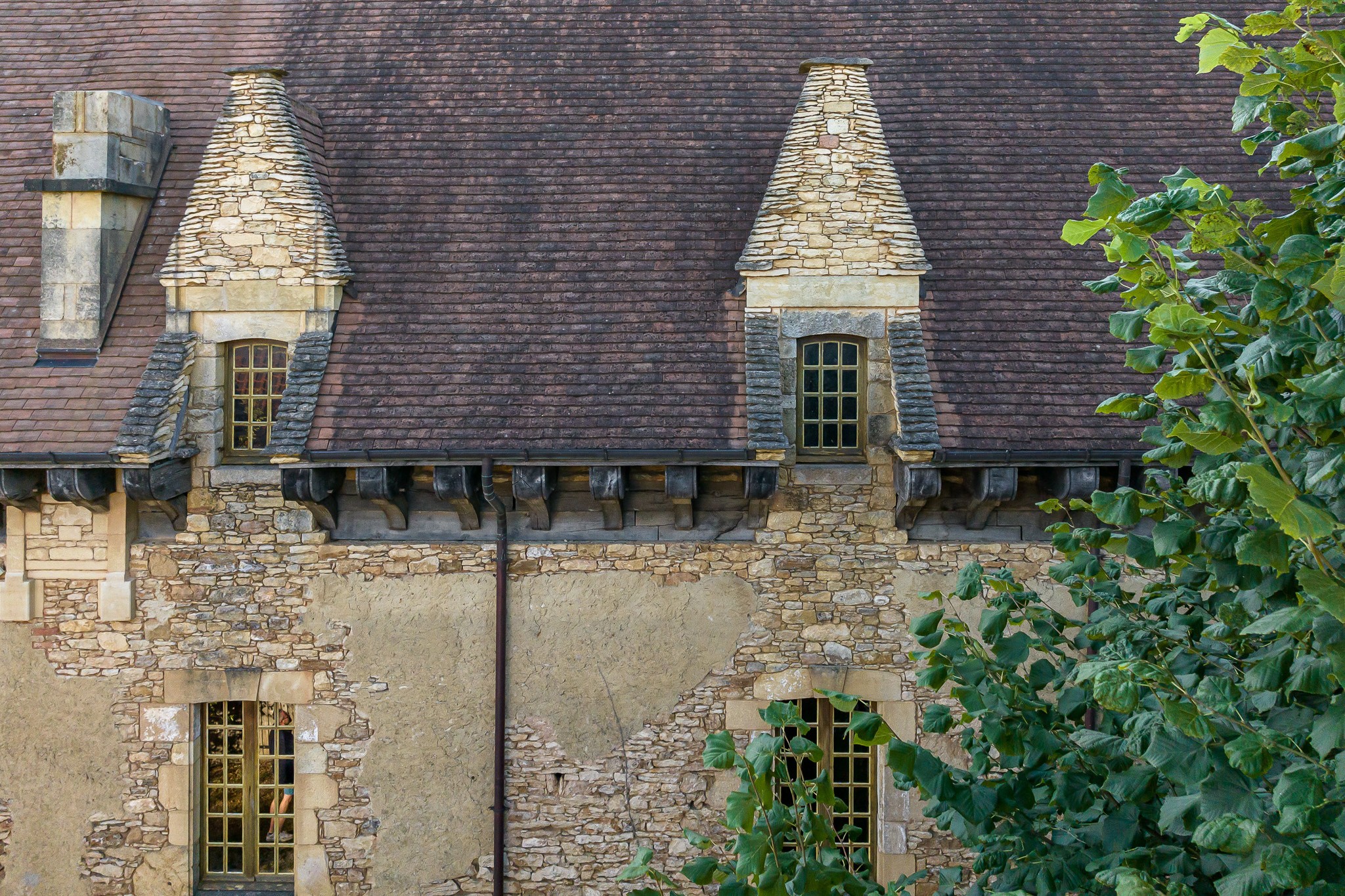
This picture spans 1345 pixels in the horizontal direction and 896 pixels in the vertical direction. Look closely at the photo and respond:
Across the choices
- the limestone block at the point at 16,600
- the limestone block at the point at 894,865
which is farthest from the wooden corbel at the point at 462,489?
the limestone block at the point at 894,865

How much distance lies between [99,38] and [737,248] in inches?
288

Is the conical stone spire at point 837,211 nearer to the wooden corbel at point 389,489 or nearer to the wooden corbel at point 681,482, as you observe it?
the wooden corbel at point 681,482

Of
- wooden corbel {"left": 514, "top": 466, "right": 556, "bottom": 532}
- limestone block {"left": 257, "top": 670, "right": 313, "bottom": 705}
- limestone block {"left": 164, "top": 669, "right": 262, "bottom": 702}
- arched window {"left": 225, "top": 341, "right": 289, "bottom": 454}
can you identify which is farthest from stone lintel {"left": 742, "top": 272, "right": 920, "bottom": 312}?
limestone block {"left": 164, "top": 669, "right": 262, "bottom": 702}

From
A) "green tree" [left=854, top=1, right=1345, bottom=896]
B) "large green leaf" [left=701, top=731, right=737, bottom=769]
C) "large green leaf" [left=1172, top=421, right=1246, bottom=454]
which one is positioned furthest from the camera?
"large green leaf" [left=701, top=731, right=737, bottom=769]

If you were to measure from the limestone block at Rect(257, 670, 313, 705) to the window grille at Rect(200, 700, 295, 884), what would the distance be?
20 cm

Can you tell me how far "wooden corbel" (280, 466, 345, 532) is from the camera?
9.27 meters

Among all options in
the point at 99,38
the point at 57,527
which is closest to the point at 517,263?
the point at 57,527

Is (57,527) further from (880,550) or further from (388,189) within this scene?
(880,550)

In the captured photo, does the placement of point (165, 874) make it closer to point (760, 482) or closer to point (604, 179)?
point (760, 482)

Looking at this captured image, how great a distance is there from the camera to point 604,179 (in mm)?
10711

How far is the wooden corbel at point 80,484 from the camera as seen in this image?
9305 mm

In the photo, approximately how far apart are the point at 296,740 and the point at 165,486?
2.40 m

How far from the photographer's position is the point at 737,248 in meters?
10.3

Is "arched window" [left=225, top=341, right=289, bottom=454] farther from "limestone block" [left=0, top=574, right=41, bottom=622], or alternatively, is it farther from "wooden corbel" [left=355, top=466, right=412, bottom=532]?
"limestone block" [left=0, top=574, right=41, bottom=622]
